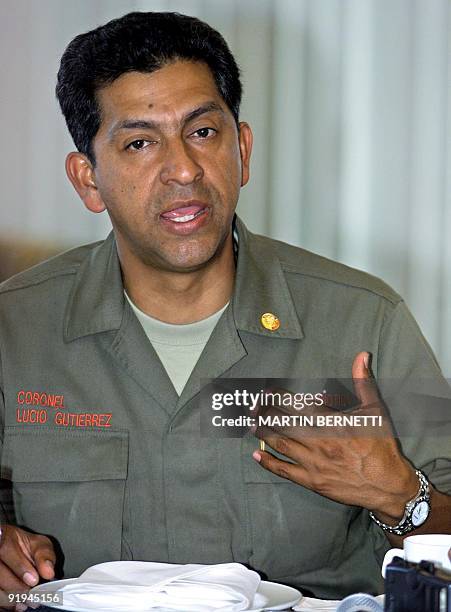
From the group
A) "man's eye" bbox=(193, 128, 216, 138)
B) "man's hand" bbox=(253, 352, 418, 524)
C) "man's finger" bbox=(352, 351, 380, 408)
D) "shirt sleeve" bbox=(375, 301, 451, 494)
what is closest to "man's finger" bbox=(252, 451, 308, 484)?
"man's hand" bbox=(253, 352, 418, 524)

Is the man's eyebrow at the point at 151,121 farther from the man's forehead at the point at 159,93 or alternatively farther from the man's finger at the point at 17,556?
the man's finger at the point at 17,556

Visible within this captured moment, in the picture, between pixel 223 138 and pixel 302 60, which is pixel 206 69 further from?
pixel 302 60

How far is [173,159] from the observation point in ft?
5.00

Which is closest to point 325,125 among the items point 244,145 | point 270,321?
point 244,145

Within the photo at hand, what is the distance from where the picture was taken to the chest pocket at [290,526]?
4.88ft

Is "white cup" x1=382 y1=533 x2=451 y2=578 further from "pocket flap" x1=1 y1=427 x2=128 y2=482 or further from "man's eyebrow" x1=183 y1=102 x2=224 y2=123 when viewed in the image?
"man's eyebrow" x1=183 y1=102 x2=224 y2=123

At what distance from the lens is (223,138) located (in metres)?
1.59

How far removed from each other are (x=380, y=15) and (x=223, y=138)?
1184 millimetres

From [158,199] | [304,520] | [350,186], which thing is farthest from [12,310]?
[350,186]

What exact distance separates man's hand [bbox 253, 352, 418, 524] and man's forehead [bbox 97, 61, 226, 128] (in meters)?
0.51

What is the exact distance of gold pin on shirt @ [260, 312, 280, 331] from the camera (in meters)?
1.60

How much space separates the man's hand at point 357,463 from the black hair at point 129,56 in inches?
23.3

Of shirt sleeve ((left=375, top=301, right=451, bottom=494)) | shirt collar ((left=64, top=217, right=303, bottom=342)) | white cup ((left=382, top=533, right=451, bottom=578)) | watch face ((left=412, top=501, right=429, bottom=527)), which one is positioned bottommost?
watch face ((left=412, top=501, right=429, bottom=527))

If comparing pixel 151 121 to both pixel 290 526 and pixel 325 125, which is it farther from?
pixel 325 125
